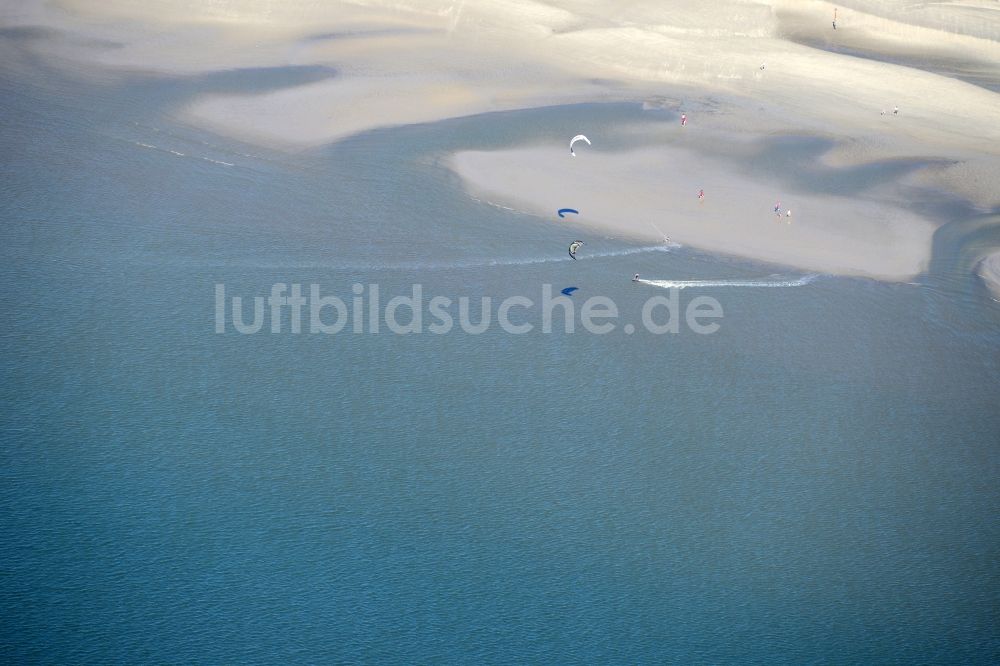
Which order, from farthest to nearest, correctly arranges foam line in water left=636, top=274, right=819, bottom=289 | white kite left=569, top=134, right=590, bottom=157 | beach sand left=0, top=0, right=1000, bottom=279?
white kite left=569, top=134, right=590, bottom=157 → beach sand left=0, top=0, right=1000, bottom=279 → foam line in water left=636, top=274, right=819, bottom=289

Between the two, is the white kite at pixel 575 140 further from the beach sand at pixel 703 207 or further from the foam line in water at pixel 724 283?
the foam line in water at pixel 724 283

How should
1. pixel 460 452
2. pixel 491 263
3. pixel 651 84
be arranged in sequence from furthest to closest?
1. pixel 651 84
2. pixel 491 263
3. pixel 460 452

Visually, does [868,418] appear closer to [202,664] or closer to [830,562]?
[830,562]

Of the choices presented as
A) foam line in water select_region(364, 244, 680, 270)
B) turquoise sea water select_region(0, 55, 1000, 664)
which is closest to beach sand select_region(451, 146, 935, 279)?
turquoise sea water select_region(0, 55, 1000, 664)

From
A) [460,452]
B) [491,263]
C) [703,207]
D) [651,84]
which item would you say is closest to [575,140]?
[703,207]

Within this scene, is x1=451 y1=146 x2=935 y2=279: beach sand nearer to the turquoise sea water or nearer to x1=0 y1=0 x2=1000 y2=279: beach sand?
x1=0 y1=0 x2=1000 y2=279: beach sand

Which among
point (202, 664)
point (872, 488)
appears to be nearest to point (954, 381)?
point (872, 488)

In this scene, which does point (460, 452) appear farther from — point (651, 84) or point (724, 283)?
point (651, 84)
